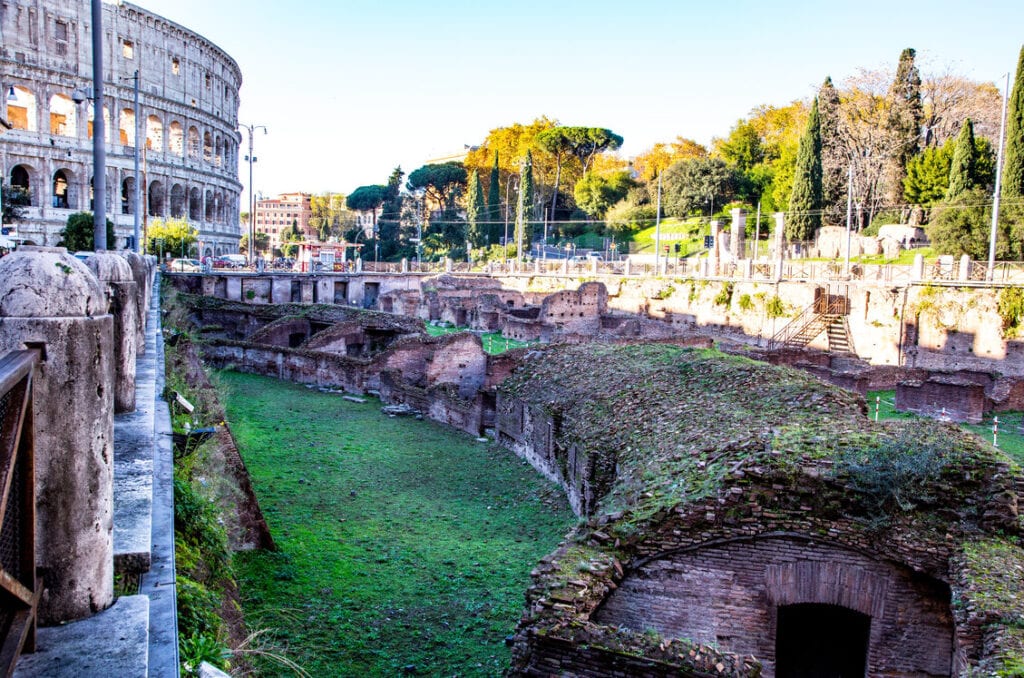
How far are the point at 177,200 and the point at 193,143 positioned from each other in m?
5.73

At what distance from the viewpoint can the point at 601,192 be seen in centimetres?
6366

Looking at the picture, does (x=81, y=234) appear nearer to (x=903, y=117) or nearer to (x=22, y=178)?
(x=22, y=178)

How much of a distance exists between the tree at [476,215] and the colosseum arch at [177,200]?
2140 centimetres

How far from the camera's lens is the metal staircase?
26953 millimetres

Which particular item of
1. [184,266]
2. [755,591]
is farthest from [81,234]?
[755,591]

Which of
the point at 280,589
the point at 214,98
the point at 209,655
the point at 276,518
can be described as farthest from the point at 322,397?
the point at 214,98

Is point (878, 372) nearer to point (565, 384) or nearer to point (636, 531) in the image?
point (565, 384)

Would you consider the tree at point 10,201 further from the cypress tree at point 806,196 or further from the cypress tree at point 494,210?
the cypress tree at point 806,196

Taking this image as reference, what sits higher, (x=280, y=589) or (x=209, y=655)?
(x=209, y=655)

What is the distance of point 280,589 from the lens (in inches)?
330

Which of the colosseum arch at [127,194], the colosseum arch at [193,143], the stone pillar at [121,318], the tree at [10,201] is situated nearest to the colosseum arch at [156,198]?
the colosseum arch at [127,194]

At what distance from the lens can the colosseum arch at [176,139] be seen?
189 feet

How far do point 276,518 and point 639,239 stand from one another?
50.6 metres

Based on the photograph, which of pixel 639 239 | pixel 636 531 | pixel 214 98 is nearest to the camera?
pixel 636 531
